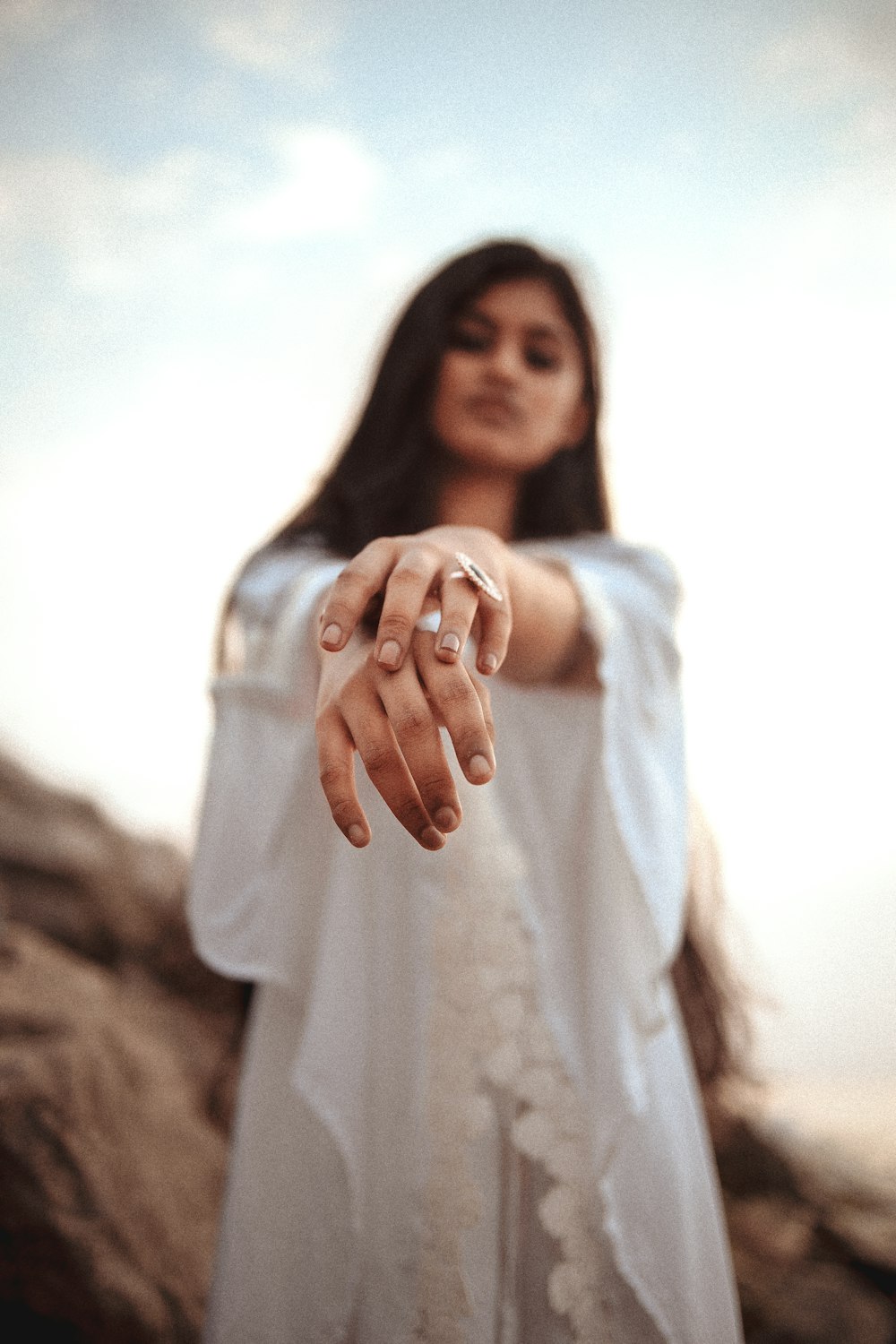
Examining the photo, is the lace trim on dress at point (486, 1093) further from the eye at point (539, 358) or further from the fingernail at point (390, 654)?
the eye at point (539, 358)

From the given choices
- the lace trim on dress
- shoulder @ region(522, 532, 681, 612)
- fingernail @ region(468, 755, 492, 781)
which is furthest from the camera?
shoulder @ region(522, 532, 681, 612)

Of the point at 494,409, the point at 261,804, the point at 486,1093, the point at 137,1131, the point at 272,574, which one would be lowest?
the point at 137,1131

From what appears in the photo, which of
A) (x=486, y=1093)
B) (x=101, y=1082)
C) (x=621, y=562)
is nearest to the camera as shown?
(x=486, y=1093)

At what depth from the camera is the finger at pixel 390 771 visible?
0.26 metres

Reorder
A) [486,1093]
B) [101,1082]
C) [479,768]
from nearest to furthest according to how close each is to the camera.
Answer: [479,768], [486,1093], [101,1082]

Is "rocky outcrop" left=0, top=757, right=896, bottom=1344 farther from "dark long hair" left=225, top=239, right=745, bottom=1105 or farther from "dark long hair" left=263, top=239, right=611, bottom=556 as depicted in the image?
"dark long hair" left=263, top=239, right=611, bottom=556

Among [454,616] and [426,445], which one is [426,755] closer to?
[454,616]

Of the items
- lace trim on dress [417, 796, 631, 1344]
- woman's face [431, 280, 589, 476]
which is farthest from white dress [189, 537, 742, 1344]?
woman's face [431, 280, 589, 476]

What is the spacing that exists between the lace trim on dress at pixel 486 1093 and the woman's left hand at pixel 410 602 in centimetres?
16

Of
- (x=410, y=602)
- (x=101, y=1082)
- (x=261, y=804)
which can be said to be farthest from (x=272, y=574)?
(x=101, y=1082)

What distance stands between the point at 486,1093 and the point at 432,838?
188 mm

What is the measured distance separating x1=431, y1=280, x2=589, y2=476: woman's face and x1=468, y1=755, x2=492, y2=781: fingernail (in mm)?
327

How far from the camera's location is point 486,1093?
0.39 m

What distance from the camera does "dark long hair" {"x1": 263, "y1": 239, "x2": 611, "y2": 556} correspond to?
0.53m
